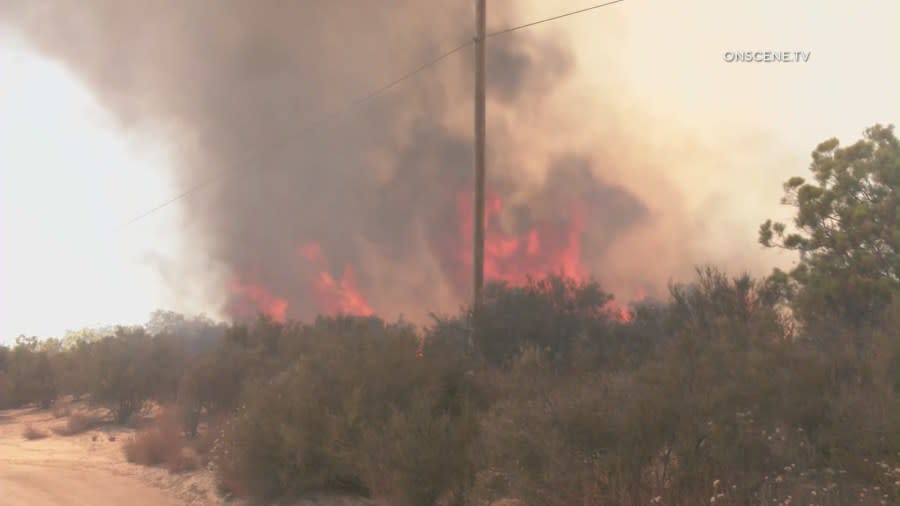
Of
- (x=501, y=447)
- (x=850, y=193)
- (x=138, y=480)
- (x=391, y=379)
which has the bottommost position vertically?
(x=138, y=480)

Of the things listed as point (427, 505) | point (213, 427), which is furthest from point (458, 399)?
point (213, 427)

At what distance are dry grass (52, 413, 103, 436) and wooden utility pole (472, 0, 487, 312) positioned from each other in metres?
10.5

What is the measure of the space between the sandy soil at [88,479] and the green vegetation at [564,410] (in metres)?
0.51

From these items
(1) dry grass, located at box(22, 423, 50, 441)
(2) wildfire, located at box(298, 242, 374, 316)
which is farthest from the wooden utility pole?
(2) wildfire, located at box(298, 242, 374, 316)

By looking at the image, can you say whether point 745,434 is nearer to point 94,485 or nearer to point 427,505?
point 427,505

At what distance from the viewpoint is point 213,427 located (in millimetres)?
16703

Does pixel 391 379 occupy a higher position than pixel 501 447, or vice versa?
pixel 391 379

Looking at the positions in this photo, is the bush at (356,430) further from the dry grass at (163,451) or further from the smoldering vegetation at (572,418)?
the dry grass at (163,451)

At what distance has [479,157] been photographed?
747 inches

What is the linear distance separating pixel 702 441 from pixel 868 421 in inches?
66.5

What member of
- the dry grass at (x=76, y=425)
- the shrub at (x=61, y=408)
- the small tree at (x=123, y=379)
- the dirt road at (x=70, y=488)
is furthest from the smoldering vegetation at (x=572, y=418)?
the shrub at (x=61, y=408)

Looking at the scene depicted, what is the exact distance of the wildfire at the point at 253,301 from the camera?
45000mm

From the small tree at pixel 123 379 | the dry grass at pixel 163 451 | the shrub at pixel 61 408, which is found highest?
the small tree at pixel 123 379

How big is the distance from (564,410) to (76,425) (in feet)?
52.7
